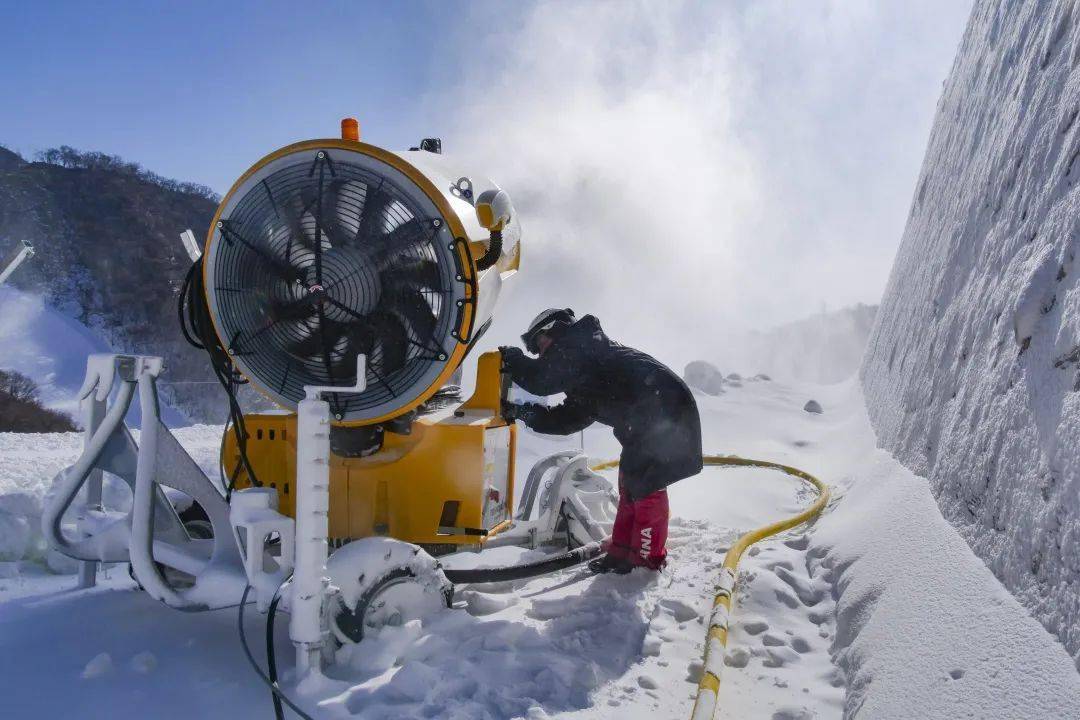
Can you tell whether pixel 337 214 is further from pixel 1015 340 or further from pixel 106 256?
pixel 106 256

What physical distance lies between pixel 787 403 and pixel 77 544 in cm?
1227

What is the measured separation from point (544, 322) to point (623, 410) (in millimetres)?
653

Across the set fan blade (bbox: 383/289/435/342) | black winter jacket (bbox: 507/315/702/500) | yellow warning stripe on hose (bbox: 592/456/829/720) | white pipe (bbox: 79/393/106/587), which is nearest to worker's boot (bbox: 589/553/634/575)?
black winter jacket (bbox: 507/315/702/500)

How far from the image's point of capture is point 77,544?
2.73 m

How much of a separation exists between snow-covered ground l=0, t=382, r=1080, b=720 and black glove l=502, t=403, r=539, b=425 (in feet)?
2.75

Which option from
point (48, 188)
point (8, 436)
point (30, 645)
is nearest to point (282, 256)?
point (30, 645)

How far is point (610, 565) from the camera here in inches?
146

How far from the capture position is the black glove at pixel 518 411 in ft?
12.0

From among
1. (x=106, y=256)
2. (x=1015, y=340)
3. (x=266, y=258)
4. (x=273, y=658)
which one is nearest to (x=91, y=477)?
(x=266, y=258)

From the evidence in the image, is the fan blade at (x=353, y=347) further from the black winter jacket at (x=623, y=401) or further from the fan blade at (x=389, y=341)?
the black winter jacket at (x=623, y=401)

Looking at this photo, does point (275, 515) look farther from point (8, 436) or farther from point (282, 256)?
point (8, 436)

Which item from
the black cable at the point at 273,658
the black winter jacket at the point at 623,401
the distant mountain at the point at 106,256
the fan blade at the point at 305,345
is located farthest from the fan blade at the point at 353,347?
the distant mountain at the point at 106,256

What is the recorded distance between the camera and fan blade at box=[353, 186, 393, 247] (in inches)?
112

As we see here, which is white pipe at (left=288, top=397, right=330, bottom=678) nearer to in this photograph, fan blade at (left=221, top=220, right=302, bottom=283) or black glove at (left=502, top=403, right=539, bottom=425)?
fan blade at (left=221, top=220, right=302, bottom=283)
